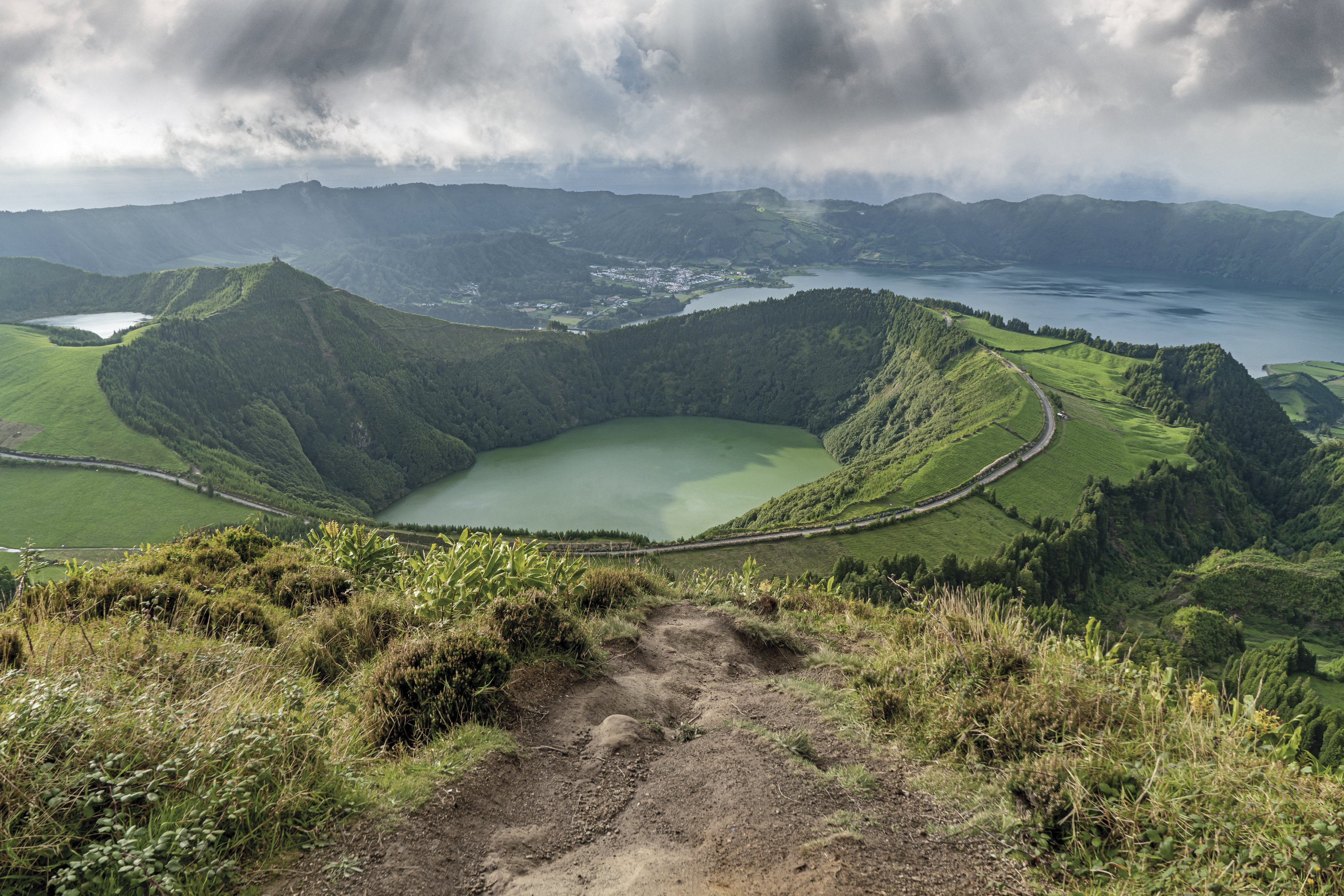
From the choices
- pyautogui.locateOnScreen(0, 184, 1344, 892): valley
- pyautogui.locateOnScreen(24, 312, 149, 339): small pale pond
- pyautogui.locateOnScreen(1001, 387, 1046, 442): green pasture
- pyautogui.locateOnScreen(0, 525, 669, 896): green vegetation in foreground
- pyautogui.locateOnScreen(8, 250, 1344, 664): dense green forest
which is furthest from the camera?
pyautogui.locateOnScreen(24, 312, 149, 339): small pale pond

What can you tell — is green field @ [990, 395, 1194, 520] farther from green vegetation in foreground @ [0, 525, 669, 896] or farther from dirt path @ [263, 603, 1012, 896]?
green vegetation in foreground @ [0, 525, 669, 896]

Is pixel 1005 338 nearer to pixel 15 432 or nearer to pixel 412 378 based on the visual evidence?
pixel 412 378

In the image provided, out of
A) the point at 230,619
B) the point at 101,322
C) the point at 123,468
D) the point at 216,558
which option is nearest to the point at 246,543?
the point at 216,558

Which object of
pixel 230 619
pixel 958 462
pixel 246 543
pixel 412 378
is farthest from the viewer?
pixel 412 378

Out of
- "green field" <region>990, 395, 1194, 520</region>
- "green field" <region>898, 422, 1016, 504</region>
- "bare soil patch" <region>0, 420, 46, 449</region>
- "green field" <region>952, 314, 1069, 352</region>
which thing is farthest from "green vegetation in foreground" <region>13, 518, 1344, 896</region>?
"green field" <region>952, 314, 1069, 352</region>

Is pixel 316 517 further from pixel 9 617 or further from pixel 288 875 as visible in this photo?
pixel 288 875

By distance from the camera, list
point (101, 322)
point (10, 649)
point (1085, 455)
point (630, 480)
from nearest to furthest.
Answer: point (10, 649) → point (1085, 455) → point (630, 480) → point (101, 322)

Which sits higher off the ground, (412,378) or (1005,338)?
(1005,338)
